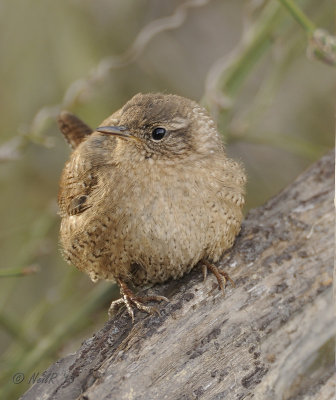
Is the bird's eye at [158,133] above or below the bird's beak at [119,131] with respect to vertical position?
below

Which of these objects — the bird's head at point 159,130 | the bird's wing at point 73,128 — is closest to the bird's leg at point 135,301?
the bird's head at point 159,130

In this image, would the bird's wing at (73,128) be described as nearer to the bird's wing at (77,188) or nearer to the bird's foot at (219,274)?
the bird's wing at (77,188)

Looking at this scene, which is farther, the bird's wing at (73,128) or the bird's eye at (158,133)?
the bird's wing at (73,128)

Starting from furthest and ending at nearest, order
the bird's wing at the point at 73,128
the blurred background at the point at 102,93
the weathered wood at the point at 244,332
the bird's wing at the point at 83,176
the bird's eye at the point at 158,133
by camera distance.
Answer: the blurred background at the point at 102,93, the bird's wing at the point at 73,128, the bird's wing at the point at 83,176, the bird's eye at the point at 158,133, the weathered wood at the point at 244,332

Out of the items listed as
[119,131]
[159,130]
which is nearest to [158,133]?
[159,130]

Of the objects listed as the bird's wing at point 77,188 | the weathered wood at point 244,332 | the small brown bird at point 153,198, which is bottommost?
the weathered wood at point 244,332

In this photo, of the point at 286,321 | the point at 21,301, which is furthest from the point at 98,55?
the point at 286,321

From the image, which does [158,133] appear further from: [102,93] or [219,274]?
[102,93]

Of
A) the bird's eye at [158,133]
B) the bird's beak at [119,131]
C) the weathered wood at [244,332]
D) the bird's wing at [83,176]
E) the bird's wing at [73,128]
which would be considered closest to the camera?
the weathered wood at [244,332]
